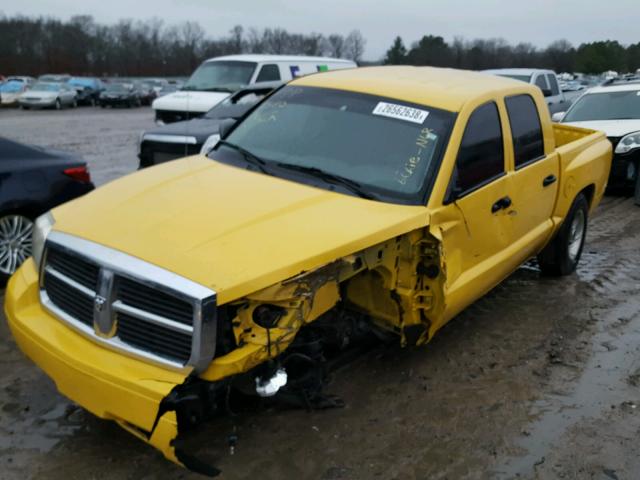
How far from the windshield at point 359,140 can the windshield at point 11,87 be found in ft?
121

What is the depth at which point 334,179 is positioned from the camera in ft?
12.8

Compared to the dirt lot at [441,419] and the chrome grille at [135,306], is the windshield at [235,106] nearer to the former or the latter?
the dirt lot at [441,419]

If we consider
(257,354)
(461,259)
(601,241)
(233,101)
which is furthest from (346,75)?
(233,101)

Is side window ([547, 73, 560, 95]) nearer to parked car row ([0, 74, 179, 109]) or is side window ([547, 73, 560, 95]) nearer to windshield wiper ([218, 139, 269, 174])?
windshield wiper ([218, 139, 269, 174])

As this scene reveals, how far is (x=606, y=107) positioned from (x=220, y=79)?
24.6 ft

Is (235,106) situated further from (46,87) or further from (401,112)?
(46,87)

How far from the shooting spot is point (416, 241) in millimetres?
3699

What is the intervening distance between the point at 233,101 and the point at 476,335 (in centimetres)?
692

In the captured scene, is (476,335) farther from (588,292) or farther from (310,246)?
(310,246)

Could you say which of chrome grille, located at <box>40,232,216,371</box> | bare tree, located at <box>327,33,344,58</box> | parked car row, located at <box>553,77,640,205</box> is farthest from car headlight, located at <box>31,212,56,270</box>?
bare tree, located at <box>327,33,344,58</box>

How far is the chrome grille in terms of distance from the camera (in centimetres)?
271

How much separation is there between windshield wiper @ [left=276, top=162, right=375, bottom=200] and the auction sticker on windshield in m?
0.65

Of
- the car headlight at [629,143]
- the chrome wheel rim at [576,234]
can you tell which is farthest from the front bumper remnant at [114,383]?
the car headlight at [629,143]

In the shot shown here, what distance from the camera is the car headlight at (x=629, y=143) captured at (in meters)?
9.83
